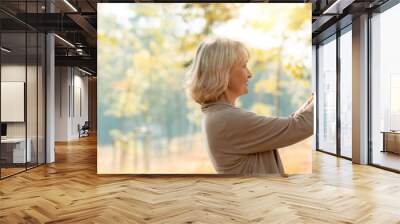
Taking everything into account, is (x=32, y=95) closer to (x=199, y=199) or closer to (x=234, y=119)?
(x=199, y=199)

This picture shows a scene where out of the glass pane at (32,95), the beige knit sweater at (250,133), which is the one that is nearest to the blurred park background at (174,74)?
the beige knit sweater at (250,133)

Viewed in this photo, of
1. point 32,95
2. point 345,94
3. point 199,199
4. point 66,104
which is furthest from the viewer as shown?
point 66,104

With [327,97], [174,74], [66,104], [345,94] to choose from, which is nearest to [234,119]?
[174,74]

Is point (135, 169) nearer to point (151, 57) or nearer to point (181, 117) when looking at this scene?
point (181, 117)

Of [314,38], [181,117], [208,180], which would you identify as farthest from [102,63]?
[314,38]

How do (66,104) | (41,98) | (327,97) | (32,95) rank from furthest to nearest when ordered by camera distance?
(66,104), (327,97), (41,98), (32,95)

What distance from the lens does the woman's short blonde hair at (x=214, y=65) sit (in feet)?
5.85

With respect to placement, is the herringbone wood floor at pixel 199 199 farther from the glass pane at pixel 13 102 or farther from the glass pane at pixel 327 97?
the glass pane at pixel 327 97

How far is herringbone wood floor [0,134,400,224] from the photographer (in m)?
4.10

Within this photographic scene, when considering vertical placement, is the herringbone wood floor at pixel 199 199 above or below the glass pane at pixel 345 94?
below

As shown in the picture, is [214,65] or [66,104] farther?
[66,104]

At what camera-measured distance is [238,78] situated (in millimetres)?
1827

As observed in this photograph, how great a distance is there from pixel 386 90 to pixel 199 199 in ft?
14.5

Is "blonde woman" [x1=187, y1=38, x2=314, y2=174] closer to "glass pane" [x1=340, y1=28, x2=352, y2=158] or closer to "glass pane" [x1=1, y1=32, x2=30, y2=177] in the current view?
"glass pane" [x1=1, y1=32, x2=30, y2=177]
